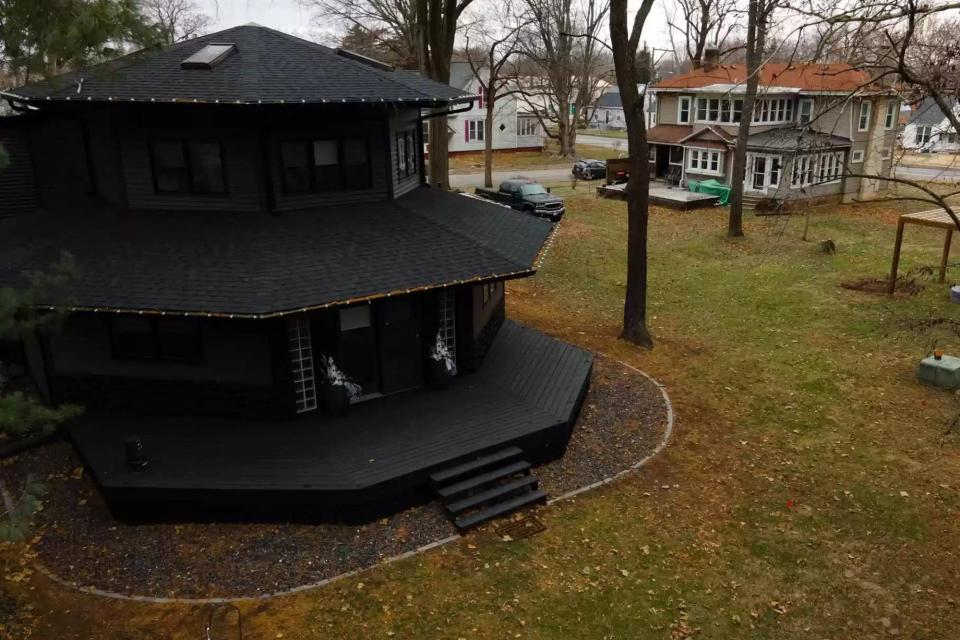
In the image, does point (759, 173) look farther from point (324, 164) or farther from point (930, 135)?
point (324, 164)

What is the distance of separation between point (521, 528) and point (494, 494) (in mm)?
718

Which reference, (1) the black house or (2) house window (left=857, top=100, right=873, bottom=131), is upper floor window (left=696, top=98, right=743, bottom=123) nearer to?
(2) house window (left=857, top=100, right=873, bottom=131)

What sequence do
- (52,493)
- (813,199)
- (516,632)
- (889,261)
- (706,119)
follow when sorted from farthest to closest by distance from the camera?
(706,119) < (813,199) < (889,261) < (52,493) < (516,632)

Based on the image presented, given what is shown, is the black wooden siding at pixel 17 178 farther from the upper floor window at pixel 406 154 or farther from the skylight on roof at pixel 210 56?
the upper floor window at pixel 406 154

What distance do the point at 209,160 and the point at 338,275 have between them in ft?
12.1

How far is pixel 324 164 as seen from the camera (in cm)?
1317

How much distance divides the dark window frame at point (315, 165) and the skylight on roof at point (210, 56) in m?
2.18

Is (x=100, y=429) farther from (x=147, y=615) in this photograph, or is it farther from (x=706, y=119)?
(x=706, y=119)

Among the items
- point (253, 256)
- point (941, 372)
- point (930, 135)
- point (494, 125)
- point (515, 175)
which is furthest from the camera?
point (494, 125)

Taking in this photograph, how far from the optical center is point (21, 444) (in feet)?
40.2

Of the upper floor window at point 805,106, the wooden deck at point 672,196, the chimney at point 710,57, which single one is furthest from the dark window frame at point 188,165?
the chimney at point 710,57

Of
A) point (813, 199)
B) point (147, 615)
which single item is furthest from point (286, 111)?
point (813, 199)

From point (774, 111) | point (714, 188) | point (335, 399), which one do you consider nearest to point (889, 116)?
point (774, 111)

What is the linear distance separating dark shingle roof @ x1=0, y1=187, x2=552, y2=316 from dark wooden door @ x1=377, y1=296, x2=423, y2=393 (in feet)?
3.40
